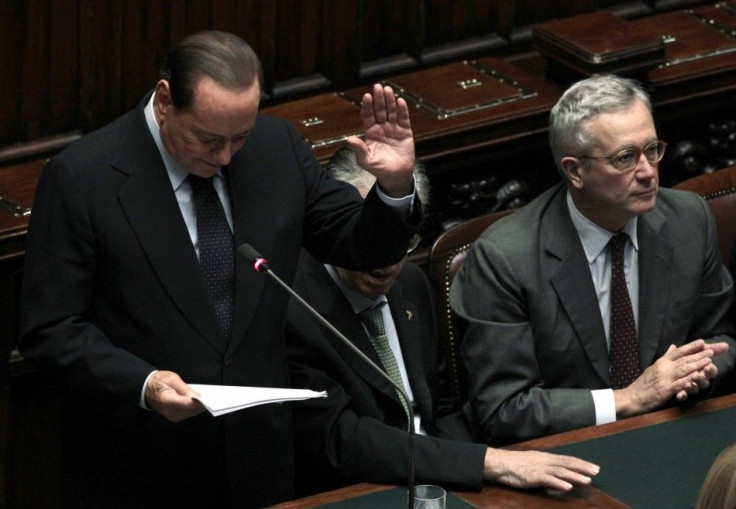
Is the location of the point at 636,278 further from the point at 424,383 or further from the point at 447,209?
the point at 447,209

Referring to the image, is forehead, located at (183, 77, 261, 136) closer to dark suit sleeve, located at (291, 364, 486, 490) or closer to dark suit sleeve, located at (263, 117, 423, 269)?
dark suit sleeve, located at (263, 117, 423, 269)

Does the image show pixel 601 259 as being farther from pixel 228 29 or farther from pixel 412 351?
pixel 228 29

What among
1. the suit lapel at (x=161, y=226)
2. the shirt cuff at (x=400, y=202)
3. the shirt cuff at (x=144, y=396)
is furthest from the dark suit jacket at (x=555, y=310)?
the shirt cuff at (x=144, y=396)

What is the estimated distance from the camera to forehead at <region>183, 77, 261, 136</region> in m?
2.29

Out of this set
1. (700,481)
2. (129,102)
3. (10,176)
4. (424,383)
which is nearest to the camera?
(700,481)

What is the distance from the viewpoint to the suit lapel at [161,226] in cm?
240

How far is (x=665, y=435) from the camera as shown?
259 cm

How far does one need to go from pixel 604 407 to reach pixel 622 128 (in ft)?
1.67

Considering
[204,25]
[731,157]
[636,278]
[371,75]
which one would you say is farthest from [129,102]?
[731,157]

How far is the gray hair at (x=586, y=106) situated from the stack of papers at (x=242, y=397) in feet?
3.20

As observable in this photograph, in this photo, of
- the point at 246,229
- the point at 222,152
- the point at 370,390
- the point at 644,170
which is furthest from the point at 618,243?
the point at 222,152

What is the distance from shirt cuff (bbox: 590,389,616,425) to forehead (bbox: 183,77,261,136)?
0.89 metres

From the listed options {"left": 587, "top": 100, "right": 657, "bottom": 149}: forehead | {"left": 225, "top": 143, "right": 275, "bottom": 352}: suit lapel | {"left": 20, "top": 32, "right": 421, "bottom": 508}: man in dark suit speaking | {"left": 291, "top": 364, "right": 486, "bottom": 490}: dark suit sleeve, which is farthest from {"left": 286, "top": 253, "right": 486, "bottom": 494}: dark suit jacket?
{"left": 587, "top": 100, "right": 657, "bottom": 149}: forehead

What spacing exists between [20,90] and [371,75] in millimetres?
923
